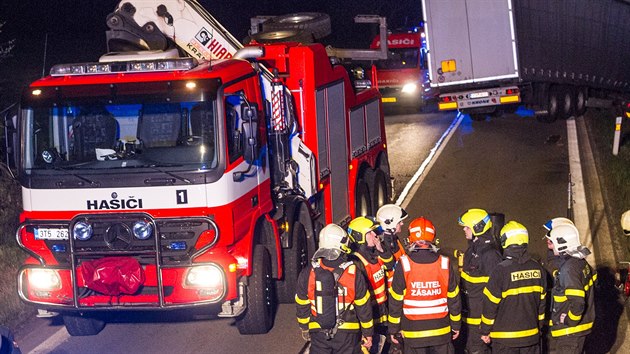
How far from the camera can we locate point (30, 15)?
38344 millimetres

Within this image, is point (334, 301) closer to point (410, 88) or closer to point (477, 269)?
point (477, 269)

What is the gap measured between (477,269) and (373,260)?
Result: 0.97 metres

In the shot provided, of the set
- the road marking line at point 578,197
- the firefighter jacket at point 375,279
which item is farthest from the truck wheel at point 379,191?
the firefighter jacket at point 375,279

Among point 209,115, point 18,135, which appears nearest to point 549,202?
point 209,115

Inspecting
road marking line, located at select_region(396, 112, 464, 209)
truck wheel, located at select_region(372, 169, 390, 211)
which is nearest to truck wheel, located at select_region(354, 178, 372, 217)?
truck wheel, located at select_region(372, 169, 390, 211)

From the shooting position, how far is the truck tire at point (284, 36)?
12.4 meters

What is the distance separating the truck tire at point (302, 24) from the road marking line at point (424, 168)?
4358 millimetres

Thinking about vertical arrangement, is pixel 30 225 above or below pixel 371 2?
below

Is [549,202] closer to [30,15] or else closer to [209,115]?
[209,115]

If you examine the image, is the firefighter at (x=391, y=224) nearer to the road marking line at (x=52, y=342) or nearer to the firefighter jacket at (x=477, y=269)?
the firefighter jacket at (x=477, y=269)

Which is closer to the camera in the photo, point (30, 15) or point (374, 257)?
point (374, 257)

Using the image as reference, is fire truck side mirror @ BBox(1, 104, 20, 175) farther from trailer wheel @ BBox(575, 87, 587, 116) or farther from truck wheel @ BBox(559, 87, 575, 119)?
trailer wheel @ BBox(575, 87, 587, 116)

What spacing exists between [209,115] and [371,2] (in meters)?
49.7

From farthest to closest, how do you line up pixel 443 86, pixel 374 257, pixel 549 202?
pixel 443 86 → pixel 549 202 → pixel 374 257
